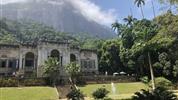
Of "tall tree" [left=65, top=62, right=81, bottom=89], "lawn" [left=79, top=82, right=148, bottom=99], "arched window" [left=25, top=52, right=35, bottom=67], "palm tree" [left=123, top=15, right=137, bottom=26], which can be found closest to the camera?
"lawn" [left=79, top=82, right=148, bottom=99]

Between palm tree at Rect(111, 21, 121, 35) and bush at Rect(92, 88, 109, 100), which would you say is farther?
palm tree at Rect(111, 21, 121, 35)

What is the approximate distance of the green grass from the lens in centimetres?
4178

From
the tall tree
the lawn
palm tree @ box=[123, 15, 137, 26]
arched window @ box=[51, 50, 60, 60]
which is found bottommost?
the lawn

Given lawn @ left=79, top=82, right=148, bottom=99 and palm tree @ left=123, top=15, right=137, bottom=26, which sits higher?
palm tree @ left=123, top=15, right=137, bottom=26

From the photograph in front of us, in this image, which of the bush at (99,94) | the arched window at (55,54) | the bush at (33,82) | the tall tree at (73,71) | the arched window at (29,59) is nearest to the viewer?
the bush at (99,94)

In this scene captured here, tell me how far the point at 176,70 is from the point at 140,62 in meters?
10.6

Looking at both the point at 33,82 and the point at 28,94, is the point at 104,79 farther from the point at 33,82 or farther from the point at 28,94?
the point at 28,94

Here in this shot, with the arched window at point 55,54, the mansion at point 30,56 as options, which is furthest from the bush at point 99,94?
the arched window at point 55,54

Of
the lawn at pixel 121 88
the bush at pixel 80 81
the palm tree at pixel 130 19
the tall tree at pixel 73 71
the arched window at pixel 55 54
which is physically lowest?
the lawn at pixel 121 88

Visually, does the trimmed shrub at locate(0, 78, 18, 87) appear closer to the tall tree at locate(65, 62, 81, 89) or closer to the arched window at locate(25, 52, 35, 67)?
the tall tree at locate(65, 62, 81, 89)

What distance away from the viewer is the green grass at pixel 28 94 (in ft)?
137

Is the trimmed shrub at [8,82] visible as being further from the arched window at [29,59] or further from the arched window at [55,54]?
the arched window at [55,54]

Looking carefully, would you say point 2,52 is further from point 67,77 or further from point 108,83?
point 108,83

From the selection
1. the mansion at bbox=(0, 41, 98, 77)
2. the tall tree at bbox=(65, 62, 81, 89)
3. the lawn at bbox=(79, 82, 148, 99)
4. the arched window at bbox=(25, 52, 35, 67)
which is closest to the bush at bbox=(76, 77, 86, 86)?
the tall tree at bbox=(65, 62, 81, 89)
